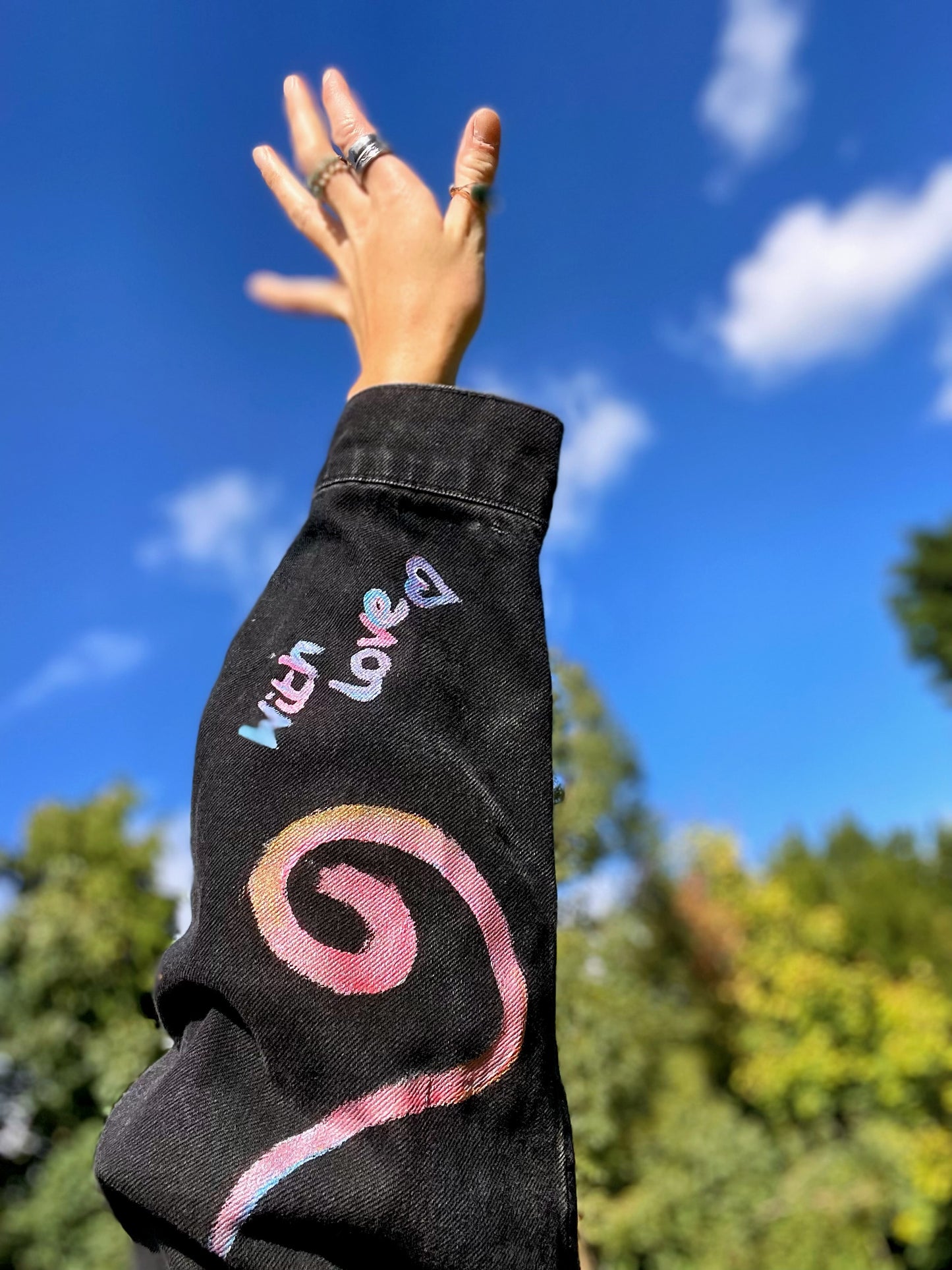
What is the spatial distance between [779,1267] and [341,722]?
38.0 feet

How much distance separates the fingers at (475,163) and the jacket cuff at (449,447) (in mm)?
170

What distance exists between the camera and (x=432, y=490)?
758 millimetres

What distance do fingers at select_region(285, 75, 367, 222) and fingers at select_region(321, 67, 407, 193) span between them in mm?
20

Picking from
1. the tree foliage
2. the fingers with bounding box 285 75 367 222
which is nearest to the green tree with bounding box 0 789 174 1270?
the fingers with bounding box 285 75 367 222

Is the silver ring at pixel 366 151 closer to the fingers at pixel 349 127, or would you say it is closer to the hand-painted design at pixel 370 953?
the fingers at pixel 349 127

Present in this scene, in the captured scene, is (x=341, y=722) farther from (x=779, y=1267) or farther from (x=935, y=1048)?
(x=935, y=1048)

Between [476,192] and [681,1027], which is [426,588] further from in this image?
[681,1027]

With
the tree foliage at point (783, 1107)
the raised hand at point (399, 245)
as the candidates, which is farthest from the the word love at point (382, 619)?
the tree foliage at point (783, 1107)

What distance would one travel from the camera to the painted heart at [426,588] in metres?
0.73

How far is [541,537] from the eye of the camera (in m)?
0.79

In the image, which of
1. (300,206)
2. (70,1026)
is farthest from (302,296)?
(70,1026)

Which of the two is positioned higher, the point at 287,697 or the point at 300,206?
the point at 300,206

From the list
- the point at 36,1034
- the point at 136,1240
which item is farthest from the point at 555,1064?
the point at 36,1034

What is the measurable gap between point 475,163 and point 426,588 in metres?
0.41
